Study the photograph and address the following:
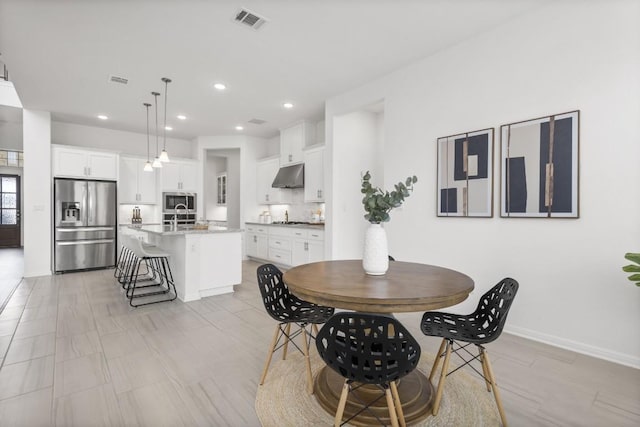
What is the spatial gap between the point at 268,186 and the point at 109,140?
3.55 m

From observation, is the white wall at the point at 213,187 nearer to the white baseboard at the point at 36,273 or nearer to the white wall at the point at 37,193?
the white wall at the point at 37,193

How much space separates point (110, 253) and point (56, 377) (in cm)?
449

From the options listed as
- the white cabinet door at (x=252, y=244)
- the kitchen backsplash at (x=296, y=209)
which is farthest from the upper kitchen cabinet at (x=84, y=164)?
the kitchen backsplash at (x=296, y=209)

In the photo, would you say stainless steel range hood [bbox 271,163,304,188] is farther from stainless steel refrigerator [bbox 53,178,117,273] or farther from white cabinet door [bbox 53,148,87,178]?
white cabinet door [bbox 53,148,87,178]

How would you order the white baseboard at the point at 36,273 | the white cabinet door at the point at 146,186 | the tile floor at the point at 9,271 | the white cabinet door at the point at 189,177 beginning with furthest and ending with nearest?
the white cabinet door at the point at 189,177 → the white cabinet door at the point at 146,186 → the white baseboard at the point at 36,273 → the tile floor at the point at 9,271

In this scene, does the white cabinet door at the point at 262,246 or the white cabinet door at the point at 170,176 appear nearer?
the white cabinet door at the point at 262,246

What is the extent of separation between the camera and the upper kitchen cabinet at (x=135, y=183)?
6.52 meters

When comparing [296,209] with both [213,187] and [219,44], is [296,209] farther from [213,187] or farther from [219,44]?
[219,44]

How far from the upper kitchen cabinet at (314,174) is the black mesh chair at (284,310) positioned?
341 cm

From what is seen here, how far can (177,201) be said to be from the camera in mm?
7078

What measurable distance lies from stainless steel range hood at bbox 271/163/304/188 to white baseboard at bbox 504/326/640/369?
413 cm

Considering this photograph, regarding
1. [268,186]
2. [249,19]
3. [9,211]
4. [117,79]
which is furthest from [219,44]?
[9,211]

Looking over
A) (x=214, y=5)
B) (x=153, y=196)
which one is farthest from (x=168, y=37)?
(x=153, y=196)

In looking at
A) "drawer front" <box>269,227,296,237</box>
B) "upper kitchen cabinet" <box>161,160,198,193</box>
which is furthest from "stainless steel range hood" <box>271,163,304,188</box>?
"upper kitchen cabinet" <box>161,160,198,193</box>
